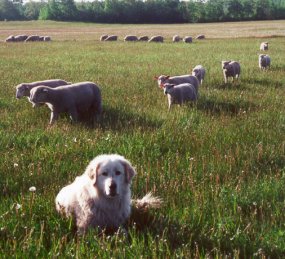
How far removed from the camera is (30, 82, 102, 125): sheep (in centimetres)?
995

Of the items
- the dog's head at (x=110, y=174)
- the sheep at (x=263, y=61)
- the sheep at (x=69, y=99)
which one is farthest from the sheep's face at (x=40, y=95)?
the sheep at (x=263, y=61)

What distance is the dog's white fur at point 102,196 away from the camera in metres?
4.44

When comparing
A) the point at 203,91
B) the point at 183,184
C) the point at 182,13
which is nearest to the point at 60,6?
the point at 182,13

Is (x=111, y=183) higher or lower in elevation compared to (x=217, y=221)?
higher

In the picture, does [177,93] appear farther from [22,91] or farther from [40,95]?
[22,91]

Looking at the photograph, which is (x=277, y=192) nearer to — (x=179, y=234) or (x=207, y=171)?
(x=207, y=171)

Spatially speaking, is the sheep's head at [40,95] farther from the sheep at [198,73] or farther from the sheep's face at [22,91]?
the sheep at [198,73]

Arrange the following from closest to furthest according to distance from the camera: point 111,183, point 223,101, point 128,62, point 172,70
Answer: point 111,183 → point 223,101 → point 172,70 → point 128,62

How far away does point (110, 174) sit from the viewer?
443cm

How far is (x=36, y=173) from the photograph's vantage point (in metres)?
5.89

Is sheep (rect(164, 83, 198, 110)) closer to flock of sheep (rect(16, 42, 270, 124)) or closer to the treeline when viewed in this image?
flock of sheep (rect(16, 42, 270, 124))

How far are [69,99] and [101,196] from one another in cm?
564

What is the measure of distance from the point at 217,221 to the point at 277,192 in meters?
1.00

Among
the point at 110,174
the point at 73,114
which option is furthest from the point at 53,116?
the point at 110,174
